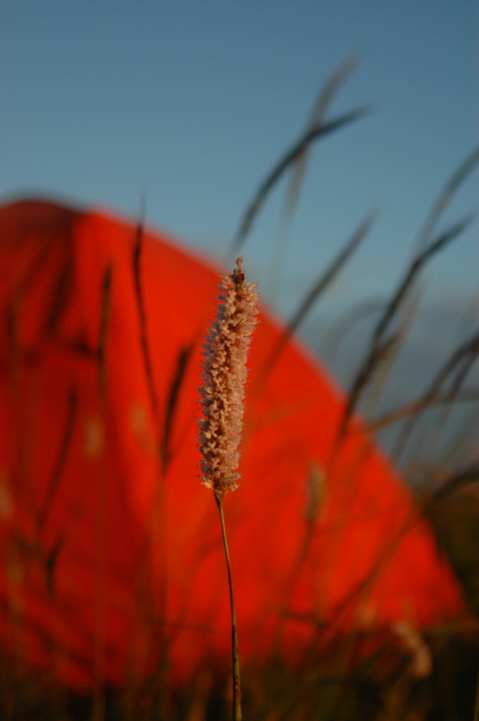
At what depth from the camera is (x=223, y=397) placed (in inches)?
8.0

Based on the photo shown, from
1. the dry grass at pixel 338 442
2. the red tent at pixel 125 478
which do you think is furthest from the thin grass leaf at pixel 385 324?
the red tent at pixel 125 478

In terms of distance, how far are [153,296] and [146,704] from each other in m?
1.78

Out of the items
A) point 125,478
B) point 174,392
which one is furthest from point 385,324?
point 125,478

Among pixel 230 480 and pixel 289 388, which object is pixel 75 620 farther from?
pixel 230 480

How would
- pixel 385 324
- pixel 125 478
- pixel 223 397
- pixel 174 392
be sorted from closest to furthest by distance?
pixel 223 397 → pixel 174 392 → pixel 385 324 → pixel 125 478

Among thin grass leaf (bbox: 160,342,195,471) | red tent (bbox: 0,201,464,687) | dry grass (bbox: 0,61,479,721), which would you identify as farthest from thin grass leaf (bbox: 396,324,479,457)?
red tent (bbox: 0,201,464,687)

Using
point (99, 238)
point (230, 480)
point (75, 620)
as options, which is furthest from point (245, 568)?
point (230, 480)

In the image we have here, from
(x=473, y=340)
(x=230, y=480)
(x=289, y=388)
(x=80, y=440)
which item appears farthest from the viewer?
(x=289, y=388)

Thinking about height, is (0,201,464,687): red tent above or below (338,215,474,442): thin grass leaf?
below

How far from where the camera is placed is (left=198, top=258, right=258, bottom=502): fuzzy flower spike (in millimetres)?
200

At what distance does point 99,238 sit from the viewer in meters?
2.09

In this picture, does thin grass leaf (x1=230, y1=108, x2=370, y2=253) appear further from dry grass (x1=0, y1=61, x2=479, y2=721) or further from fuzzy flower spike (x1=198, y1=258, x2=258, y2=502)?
fuzzy flower spike (x1=198, y1=258, x2=258, y2=502)

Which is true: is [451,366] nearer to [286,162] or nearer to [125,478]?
[286,162]

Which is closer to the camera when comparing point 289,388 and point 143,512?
point 143,512
